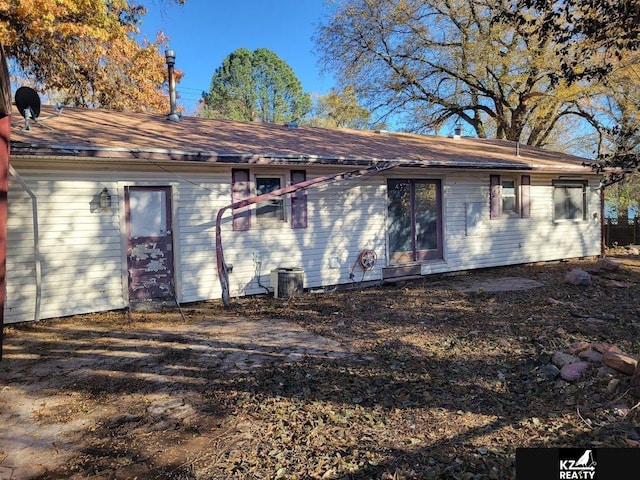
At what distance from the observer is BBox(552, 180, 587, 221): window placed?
40.0 feet

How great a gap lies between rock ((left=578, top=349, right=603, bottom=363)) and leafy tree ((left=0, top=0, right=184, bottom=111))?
9949 mm

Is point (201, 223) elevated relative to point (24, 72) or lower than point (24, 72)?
lower

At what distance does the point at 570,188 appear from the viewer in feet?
40.9

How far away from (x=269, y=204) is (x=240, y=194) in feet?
2.04

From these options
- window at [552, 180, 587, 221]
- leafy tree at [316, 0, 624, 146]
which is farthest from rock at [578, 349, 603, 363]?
leafy tree at [316, 0, 624, 146]

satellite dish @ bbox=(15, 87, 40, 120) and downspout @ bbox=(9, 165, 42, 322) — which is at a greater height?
satellite dish @ bbox=(15, 87, 40, 120)

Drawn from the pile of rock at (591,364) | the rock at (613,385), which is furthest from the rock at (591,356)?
the rock at (613,385)

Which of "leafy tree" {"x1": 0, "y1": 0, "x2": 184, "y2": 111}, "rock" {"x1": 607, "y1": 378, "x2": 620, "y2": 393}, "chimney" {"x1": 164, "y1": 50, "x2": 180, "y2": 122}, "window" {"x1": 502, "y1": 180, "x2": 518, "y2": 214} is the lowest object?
"rock" {"x1": 607, "y1": 378, "x2": 620, "y2": 393}

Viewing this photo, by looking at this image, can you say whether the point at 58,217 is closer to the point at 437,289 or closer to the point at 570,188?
the point at 437,289

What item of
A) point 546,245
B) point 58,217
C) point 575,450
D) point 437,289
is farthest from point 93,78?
point 575,450

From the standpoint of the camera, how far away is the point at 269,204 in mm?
8484

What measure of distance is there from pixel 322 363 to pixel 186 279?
12.7ft

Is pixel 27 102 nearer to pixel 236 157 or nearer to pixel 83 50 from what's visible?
pixel 236 157

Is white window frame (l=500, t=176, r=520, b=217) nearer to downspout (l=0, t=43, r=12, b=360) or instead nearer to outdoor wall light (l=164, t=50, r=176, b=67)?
outdoor wall light (l=164, t=50, r=176, b=67)
